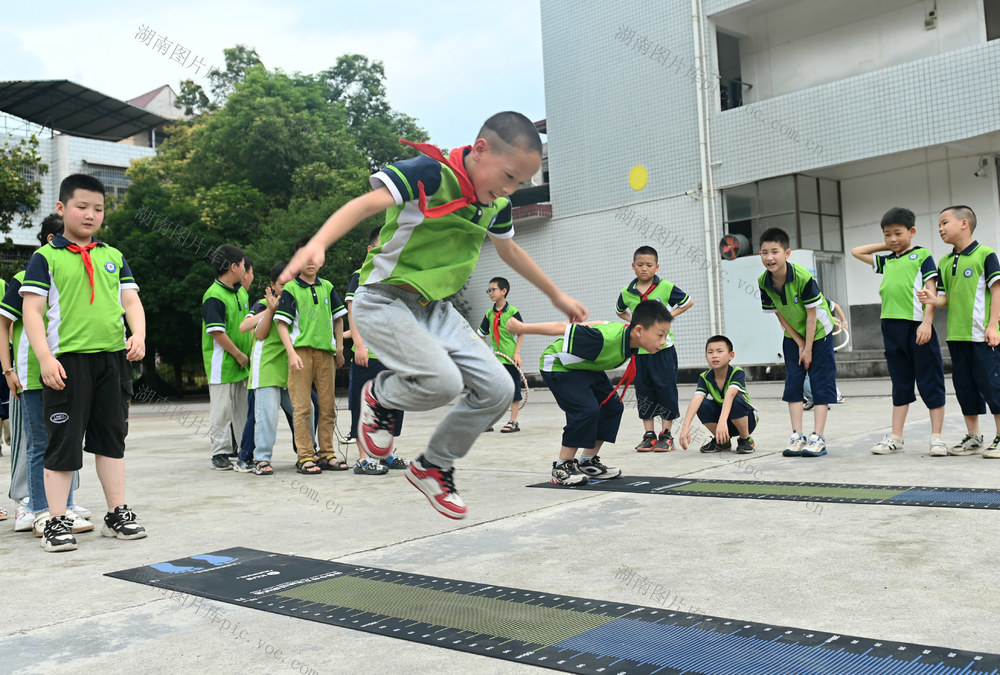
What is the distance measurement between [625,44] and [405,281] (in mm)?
18320

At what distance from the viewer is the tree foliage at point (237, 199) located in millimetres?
23062

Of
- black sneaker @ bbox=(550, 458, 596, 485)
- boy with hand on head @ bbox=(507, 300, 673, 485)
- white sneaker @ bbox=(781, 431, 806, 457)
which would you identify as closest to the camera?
boy with hand on head @ bbox=(507, 300, 673, 485)

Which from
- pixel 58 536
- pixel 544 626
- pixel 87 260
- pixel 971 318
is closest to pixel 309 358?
pixel 87 260

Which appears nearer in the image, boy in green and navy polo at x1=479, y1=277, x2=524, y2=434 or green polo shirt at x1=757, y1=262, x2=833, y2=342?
green polo shirt at x1=757, y1=262, x2=833, y2=342

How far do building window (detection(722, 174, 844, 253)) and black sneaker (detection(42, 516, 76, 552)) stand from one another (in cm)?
1668

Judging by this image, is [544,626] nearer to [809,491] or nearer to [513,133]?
[513,133]

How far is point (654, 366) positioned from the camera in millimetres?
7039

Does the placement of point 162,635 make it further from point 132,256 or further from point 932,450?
point 132,256

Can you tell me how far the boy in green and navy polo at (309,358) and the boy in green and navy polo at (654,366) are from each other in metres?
2.53

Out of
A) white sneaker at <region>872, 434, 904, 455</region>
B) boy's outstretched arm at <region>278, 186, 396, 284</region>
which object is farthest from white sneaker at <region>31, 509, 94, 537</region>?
white sneaker at <region>872, 434, 904, 455</region>

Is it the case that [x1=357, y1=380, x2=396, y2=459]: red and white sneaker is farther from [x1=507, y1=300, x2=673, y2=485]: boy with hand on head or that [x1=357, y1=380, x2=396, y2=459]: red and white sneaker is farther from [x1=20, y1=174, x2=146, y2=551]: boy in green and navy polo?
[x1=507, y1=300, x2=673, y2=485]: boy with hand on head

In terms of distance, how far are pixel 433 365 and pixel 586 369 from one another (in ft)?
7.60

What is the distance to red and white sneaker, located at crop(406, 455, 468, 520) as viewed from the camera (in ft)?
11.6

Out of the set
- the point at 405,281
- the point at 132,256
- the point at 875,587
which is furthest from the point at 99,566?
the point at 132,256
